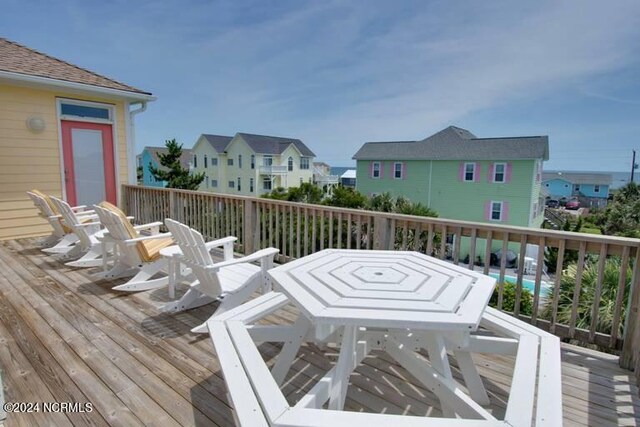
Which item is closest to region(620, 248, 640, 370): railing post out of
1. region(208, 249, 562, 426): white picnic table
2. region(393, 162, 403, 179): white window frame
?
region(208, 249, 562, 426): white picnic table

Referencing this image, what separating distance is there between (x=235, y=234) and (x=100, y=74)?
5.12 m

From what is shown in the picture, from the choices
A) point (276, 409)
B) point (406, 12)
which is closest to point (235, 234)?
point (276, 409)

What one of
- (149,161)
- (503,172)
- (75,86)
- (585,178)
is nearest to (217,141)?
(149,161)

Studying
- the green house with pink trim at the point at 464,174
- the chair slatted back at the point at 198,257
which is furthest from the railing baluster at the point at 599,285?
the green house with pink trim at the point at 464,174

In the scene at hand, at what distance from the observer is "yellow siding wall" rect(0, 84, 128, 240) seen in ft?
18.9

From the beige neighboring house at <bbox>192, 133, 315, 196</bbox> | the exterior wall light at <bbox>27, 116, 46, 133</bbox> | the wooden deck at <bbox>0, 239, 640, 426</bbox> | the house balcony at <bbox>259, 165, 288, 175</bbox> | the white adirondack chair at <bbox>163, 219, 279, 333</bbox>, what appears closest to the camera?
the wooden deck at <bbox>0, 239, 640, 426</bbox>

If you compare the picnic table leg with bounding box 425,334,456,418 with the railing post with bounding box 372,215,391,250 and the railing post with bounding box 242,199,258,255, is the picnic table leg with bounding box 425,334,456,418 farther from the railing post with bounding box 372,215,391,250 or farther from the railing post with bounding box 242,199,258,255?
the railing post with bounding box 242,199,258,255

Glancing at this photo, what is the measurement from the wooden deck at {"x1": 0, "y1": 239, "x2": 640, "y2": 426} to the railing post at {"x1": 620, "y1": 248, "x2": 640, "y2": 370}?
8 cm

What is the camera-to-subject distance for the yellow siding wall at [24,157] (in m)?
5.76

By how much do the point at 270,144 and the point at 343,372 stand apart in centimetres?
3052

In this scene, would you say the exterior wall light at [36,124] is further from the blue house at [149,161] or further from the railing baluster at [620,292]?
the blue house at [149,161]

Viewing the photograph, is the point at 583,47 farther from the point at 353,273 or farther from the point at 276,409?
the point at 276,409

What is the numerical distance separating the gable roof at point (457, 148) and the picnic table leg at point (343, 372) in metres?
21.3

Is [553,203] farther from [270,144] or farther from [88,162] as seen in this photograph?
[88,162]
